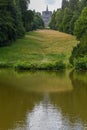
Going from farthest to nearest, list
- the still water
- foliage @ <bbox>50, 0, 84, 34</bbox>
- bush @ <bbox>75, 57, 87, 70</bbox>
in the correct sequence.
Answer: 1. foliage @ <bbox>50, 0, 84, 34</bbox>
2. bush @ <bbox>75, 57, 87, 70</bbox>
3. the still water

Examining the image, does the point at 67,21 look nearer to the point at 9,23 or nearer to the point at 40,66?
the point at 9,23

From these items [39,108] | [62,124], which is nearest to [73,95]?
[39,108]

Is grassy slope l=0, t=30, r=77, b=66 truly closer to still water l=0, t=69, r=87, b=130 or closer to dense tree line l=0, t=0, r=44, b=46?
dense tree line l=0, t=0, r=44, b=46

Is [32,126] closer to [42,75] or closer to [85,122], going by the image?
[85,122]

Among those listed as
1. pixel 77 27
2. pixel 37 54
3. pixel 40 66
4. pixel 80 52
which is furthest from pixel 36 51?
pixel 80 52

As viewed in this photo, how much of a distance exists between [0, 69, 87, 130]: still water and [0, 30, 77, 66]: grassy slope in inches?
494

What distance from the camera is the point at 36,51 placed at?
66.1 m

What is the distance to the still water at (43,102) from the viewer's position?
22484 millimetres

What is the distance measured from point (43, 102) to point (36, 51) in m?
36.8

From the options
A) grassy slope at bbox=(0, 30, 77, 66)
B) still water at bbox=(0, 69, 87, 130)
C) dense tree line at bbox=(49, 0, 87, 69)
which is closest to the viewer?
still water at bbox=(0, 69, 87, 130)

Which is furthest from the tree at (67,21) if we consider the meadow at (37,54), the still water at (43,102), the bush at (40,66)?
the still water at (43,102)

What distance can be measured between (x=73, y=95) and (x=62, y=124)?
10.8m

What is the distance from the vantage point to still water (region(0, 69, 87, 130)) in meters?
22.5

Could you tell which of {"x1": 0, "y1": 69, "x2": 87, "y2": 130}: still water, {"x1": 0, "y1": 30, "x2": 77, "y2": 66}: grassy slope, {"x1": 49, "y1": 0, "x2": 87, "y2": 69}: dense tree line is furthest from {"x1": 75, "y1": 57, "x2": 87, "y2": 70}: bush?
{"x1": 0, "y1": 30, "x2": 77, "y2": 66}: grassy slope
